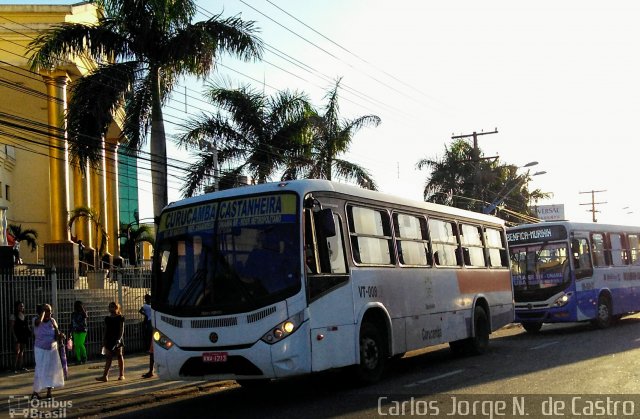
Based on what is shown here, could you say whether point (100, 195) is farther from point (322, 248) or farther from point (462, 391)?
point (462, 391)

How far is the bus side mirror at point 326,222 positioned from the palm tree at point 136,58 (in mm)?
9976

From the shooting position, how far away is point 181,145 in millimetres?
24344

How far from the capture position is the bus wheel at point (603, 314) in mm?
21344

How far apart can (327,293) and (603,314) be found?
13.7m

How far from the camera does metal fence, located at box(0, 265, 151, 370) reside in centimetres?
1655

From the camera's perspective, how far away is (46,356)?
11.7 meters

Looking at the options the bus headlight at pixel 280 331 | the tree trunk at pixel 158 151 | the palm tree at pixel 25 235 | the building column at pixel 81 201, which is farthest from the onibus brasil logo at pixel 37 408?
the building column at pixel 81 201

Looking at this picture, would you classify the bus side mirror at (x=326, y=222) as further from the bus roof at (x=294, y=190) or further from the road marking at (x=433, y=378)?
the road marking at (x=433, y=378)

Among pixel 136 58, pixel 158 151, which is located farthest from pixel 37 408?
pixel 136 58

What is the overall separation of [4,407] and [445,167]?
32131mm

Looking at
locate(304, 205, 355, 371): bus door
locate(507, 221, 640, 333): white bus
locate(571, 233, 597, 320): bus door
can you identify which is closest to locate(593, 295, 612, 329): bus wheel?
locate(507, 221, 640, 333): white bus

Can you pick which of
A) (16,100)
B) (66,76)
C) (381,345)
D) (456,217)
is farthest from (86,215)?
(381,345)

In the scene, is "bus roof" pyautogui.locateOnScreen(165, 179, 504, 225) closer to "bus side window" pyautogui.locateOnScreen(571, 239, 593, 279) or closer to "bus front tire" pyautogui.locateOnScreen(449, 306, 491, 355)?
"bus front tire" pyautogui.locateOnScreen(449, 306, 491, 355)

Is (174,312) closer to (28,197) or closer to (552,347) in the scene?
(552,347)
